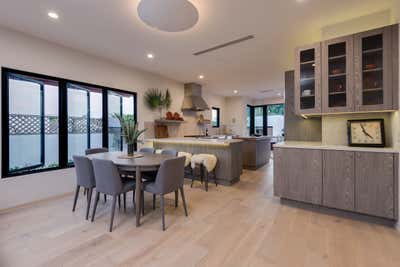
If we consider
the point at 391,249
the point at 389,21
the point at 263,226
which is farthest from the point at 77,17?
the point at 391,249

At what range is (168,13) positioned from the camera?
6.88 feet

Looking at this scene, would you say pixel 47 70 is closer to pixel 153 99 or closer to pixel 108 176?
pixel 153 99

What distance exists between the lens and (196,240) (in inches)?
80.3

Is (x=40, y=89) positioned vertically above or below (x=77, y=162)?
above

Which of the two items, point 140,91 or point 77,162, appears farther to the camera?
point 140,91

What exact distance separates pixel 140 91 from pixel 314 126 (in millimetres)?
3979

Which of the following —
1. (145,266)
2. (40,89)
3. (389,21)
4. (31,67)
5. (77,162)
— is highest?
(389,21)

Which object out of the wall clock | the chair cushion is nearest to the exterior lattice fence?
the chair cushion

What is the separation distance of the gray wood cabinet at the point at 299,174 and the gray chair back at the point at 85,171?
2657 mm

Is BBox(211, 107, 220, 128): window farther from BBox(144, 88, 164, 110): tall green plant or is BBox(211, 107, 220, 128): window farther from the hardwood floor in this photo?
the hardwood floor

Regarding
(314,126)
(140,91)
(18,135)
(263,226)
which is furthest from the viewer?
(140,91)

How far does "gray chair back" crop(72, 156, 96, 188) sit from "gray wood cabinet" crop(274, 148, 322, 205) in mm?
2657

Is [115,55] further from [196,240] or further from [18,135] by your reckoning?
[196,240]

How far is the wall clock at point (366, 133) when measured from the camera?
2.52 m
